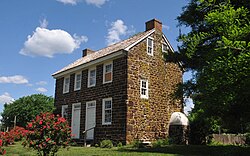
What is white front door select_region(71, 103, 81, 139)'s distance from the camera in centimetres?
2173

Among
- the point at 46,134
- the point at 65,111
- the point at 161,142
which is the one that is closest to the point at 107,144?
the point at 161,142

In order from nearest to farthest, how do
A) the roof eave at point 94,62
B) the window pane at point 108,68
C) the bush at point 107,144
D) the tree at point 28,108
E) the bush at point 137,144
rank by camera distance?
the bush at point 137,144 < the bush at point 107,144 < the roof eave at point 94,62 < the window pane at point 108,68 < the tree at point 28,108

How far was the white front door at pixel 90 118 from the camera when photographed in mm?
20047

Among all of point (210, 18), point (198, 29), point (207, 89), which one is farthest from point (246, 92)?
point (198, 29)

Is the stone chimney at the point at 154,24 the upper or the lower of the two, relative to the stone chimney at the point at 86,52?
upper

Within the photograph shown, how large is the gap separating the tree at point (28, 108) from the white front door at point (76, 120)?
4794mm

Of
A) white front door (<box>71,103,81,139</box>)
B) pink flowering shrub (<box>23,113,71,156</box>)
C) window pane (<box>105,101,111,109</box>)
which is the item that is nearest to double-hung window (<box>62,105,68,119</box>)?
white front door (<box>71,103,81,139</box>)

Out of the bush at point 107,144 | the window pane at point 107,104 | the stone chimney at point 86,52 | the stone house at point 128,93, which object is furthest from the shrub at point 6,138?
the stone chimney at point 86,52

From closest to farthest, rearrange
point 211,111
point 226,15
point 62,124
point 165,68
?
point 226,15 → point 62,124 → point 211,111 → point 165,68

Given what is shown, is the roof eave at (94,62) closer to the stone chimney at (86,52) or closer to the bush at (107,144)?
the stone chimney at (86,52)

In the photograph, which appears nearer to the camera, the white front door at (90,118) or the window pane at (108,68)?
the window pane at (108,68)

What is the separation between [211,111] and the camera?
11781mm

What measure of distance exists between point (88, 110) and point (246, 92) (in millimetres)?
13931

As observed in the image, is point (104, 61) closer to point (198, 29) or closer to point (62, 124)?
point (198, 29)
